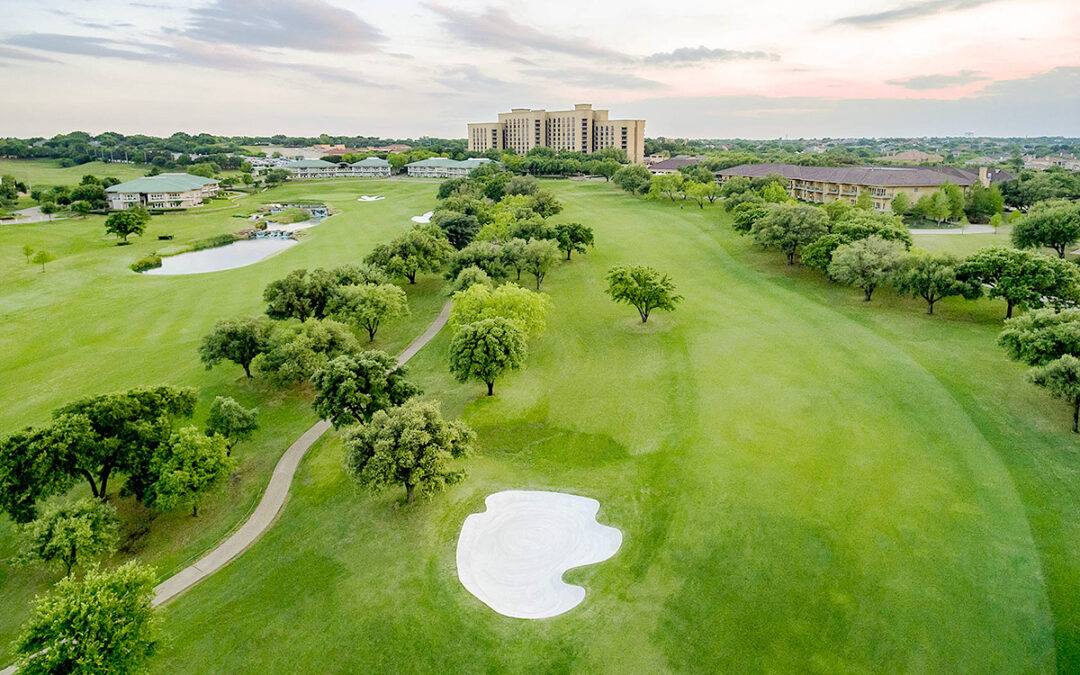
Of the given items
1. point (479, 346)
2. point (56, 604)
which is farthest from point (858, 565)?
point (56, 604)

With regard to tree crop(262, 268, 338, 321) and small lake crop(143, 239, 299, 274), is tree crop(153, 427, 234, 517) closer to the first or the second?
tree crop(262, 268, 338, 321)

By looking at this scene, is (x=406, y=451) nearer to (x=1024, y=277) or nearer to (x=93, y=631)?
(x=93, y=631)

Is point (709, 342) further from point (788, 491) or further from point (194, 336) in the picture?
point (194, 336)

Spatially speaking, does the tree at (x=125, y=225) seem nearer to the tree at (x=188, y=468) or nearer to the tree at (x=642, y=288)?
the tree at (x=188, y=468)

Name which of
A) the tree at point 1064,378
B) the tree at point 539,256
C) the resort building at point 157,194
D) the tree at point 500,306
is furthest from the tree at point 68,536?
the resort building at point 157,194

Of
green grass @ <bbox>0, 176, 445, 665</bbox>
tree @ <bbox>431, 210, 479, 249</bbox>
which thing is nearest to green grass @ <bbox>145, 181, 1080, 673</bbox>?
green grass @ <bbox>0, 176, 445, 665</bbox>

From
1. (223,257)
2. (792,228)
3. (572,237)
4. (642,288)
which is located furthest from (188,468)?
(223,257)
